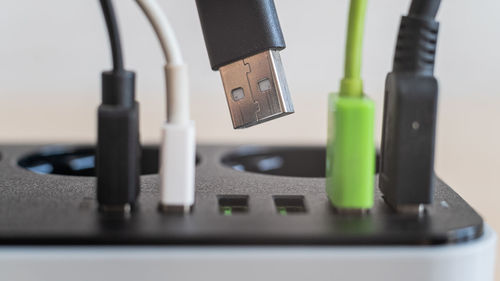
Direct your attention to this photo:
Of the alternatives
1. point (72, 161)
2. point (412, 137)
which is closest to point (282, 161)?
point (72, 161)

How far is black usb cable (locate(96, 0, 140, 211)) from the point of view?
450 mm

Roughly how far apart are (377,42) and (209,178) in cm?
48

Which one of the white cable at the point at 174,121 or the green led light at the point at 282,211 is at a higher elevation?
the white cable at the point at 174,121

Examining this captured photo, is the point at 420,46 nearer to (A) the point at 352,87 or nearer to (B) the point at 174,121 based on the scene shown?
(A) the point at 352,87

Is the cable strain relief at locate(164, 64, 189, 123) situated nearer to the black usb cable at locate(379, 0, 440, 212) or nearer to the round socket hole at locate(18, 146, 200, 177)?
the black usb cable at locate(379, 0, 440, 212)

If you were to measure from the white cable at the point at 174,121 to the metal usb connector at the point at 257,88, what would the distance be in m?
0.06

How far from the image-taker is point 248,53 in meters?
0.50

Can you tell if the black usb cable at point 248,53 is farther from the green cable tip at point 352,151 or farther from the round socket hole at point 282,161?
the round socket hole at point 282,161

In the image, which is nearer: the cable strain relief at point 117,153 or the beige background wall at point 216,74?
the cable strain relief at point 117,153

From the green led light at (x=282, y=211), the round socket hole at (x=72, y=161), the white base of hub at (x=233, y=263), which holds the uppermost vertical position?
the round socket hole at (x=72, y=161)

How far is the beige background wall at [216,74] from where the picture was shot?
96 cm

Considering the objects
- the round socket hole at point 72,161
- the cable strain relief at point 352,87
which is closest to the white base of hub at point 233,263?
the cable strain relief at point 352,87

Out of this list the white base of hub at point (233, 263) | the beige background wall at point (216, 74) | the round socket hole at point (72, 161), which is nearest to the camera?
the white base of hub at point (233, 263)

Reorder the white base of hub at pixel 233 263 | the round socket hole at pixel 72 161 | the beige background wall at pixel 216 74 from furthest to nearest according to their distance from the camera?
the beige background wall at pixel 216 74, the round socket hole at pixel 72 161, the white base of hub at pixel 233 263
